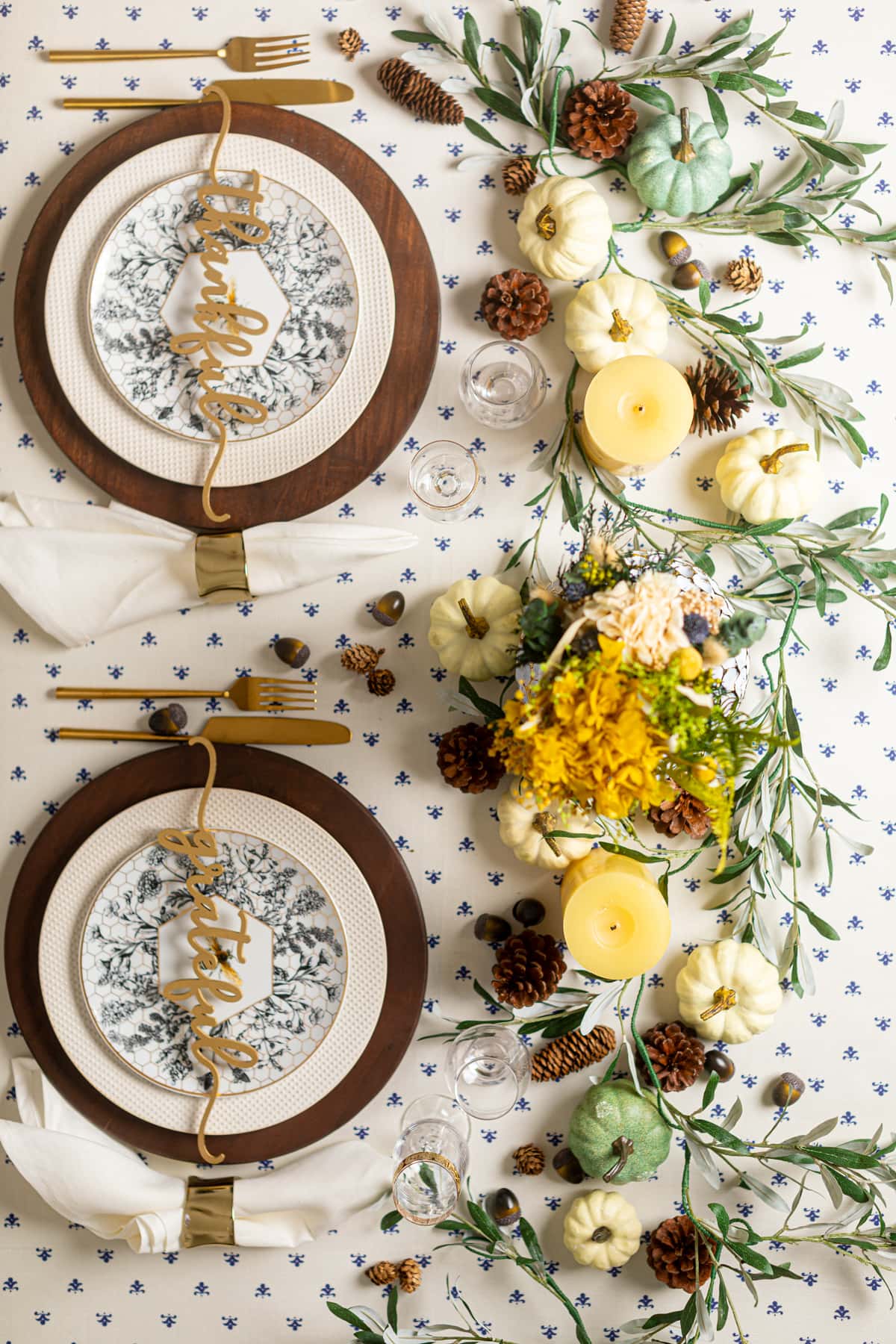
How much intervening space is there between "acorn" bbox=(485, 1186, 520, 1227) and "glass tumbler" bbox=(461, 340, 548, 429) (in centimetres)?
114

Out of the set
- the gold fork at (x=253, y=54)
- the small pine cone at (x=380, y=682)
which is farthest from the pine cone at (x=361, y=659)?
the gold fork at (x=253, y=54)

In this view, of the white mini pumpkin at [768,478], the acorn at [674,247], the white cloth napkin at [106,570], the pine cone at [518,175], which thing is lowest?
A: the white cloth napkin at [106,570]

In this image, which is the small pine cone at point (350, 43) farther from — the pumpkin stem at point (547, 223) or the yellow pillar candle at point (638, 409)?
the yellow pillar candle at point (638, 409)

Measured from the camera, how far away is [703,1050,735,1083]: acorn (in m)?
1.38

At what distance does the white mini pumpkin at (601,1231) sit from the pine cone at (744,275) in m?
1.35

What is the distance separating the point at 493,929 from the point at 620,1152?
0.36 meters

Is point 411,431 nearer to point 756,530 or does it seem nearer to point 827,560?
point 756,530

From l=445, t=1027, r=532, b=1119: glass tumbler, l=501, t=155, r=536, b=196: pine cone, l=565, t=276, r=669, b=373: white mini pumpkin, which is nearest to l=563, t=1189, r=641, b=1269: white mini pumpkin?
l=445, t=1027, r=532, b=1119: glass tumbler

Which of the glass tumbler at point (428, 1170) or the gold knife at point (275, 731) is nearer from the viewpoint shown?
the glass tumbler at point (428, 1170)

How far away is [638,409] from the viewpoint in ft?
3.93

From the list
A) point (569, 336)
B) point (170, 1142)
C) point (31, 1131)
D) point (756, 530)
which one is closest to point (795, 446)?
point (756, 530)

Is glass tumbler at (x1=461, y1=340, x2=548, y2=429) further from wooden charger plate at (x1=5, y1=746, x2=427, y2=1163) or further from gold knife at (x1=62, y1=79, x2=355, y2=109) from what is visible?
wooden charger plate at (x1=5, y1=746, x2=427, y2=1163)

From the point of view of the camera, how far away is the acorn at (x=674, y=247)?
1.36 m

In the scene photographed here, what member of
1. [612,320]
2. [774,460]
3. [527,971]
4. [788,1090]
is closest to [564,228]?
[612,320]
